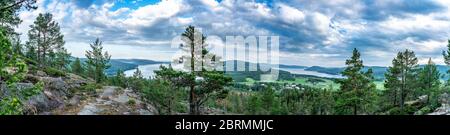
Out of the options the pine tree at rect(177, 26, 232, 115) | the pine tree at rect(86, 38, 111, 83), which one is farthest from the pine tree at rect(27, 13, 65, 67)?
the pine tree at rect(177, 26, 232, 115)

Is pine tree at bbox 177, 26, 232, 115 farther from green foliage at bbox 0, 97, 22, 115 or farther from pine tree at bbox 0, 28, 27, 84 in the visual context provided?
green foliage at bbox 0, 97, 22, 115

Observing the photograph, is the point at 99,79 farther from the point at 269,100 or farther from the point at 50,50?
the point at 269,100

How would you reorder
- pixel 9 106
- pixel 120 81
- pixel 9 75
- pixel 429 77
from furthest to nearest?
pixel 120 81, pixel 429 77, pixel 9 75, pixel 9 106

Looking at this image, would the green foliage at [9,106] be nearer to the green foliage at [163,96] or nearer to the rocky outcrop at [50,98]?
the rocky outcrop at [50,98]

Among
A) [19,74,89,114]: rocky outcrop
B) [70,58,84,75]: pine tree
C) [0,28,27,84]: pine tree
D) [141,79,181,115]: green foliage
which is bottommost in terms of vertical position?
[141,79,181,115]: green foliage

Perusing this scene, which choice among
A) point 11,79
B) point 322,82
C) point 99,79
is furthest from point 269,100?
point 322,82

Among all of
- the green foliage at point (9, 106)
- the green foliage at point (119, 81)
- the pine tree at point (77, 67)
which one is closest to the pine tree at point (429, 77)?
the green foliage at point (119, 81)

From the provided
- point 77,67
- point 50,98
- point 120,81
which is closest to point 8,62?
point 50,98

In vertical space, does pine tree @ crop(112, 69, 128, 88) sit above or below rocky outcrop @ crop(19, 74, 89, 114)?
below

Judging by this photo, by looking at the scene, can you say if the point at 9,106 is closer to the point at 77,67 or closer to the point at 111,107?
the point at 111,107

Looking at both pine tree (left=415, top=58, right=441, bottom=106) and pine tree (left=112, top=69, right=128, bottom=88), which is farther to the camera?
pine tree (left=112, top=69, right=128, bottom=88)

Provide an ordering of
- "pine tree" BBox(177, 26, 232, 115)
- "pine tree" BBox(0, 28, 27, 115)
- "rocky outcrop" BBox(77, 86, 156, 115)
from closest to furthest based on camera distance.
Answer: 1. "pine tree" BBox(0, 28, 27, 115)
2. "rocky outcrop" BBox(77, 86, 156, 115)
3. "pine tree" BBox(177, 26, 232, 115)

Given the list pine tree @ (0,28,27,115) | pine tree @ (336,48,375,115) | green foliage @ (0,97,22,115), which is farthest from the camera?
pine tree @ (336,48,375,115)
